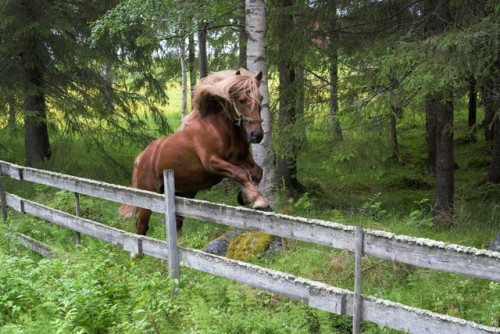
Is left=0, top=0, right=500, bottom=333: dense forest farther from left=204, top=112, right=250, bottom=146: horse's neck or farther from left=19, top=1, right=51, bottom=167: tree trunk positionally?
left=204, top=112, right=250, bottom=146: horse's neck

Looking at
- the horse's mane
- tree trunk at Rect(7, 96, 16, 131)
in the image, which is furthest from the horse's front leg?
tree trunk at Rect(7, 96, 16, 131)

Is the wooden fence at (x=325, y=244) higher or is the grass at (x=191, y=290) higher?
the wooden fence at (x=325, y=244)

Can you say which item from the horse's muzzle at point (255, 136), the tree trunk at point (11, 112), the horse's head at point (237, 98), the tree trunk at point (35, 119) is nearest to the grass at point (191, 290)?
the horse's muzzle at point (255, 136)

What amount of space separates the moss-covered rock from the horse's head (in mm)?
1664

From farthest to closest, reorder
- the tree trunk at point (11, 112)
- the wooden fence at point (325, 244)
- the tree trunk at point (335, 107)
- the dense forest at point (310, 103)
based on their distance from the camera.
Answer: the tree trunk at point (11, 112), the tree trunk at point (335, 107), the dense forest at point (310, 103), the wooden fence at point (325, 244)

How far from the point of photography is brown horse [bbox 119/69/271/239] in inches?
230

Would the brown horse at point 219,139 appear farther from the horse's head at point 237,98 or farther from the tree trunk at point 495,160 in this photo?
the tree trunk at point 495,160

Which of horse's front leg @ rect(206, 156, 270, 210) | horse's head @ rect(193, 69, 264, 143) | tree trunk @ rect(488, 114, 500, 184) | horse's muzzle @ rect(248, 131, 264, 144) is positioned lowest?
tree trunk @ rect(488, 114, 500, 184)

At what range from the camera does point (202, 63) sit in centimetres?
1770

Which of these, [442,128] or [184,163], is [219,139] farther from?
[442,128]

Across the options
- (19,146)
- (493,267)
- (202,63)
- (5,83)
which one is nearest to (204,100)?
(493,267)

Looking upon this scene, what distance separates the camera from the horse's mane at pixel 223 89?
19.4 feet

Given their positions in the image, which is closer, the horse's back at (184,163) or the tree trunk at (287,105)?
the horse's back at (184,163)

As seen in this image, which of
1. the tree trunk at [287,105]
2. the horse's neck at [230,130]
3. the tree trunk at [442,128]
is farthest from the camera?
the tree trunk at [287,105]
